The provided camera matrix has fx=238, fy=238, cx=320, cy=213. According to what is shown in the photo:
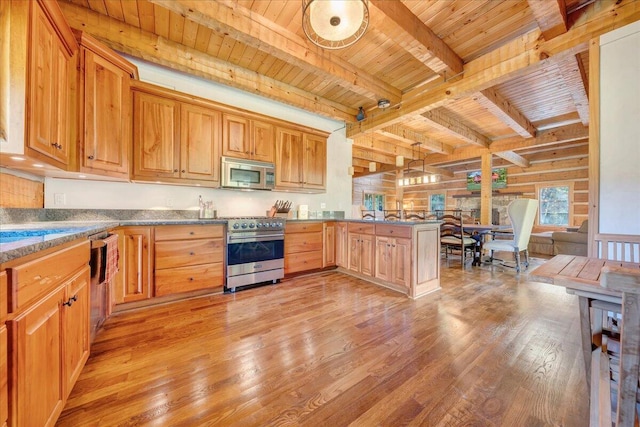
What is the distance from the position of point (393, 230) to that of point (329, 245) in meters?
1.18

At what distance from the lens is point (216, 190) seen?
3.33 m

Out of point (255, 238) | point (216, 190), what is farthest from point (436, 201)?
point (216, 190)

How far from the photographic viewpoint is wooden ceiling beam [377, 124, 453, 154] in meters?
4.92

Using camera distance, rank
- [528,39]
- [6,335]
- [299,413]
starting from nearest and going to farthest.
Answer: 1. [6,335]
2. [299,413]
3. [528,39]

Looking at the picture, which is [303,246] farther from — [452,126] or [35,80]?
[452,126]

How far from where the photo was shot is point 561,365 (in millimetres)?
1576

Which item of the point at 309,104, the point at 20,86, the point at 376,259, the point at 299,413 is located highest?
the point at 309,104

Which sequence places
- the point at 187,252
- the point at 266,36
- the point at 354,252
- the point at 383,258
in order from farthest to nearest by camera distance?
the point at 354,252 → the point at 383,258 → the point at 187,252 → the point at 266,36

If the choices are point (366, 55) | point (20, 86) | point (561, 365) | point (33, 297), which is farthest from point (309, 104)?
point (561, 365)

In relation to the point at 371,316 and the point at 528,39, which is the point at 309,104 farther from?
the point at 371,316

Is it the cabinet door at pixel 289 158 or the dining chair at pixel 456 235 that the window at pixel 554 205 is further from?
the cabinet door at pixel 289 158

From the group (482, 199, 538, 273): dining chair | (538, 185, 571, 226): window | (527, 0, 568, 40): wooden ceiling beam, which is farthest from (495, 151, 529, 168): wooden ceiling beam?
(527, 0, 568, 40): wooden ceiling beam

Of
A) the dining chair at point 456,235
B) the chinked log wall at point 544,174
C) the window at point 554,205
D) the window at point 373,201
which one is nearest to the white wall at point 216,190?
the dining chair at point 456,235

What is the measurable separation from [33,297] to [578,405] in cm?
253
